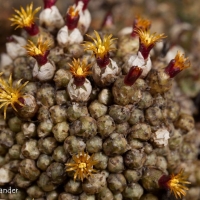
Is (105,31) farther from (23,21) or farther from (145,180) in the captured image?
(145,180)

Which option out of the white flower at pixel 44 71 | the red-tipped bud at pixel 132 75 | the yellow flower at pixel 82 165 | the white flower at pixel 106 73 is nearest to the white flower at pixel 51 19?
the white flower at pixel 44 71

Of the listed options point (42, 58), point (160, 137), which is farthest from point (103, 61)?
point (160, 137)

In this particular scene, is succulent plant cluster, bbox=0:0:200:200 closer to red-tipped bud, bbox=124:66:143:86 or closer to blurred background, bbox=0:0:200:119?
red-tipped bud, bbox=124:66:143:86

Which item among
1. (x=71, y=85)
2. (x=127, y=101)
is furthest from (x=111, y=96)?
(x=71, y=85)

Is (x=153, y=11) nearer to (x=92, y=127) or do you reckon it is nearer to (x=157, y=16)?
(x=157, y=16)

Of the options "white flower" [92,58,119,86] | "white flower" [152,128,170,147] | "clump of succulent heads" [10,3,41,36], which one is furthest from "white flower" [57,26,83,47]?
"white flower" [152,128,170,147]
